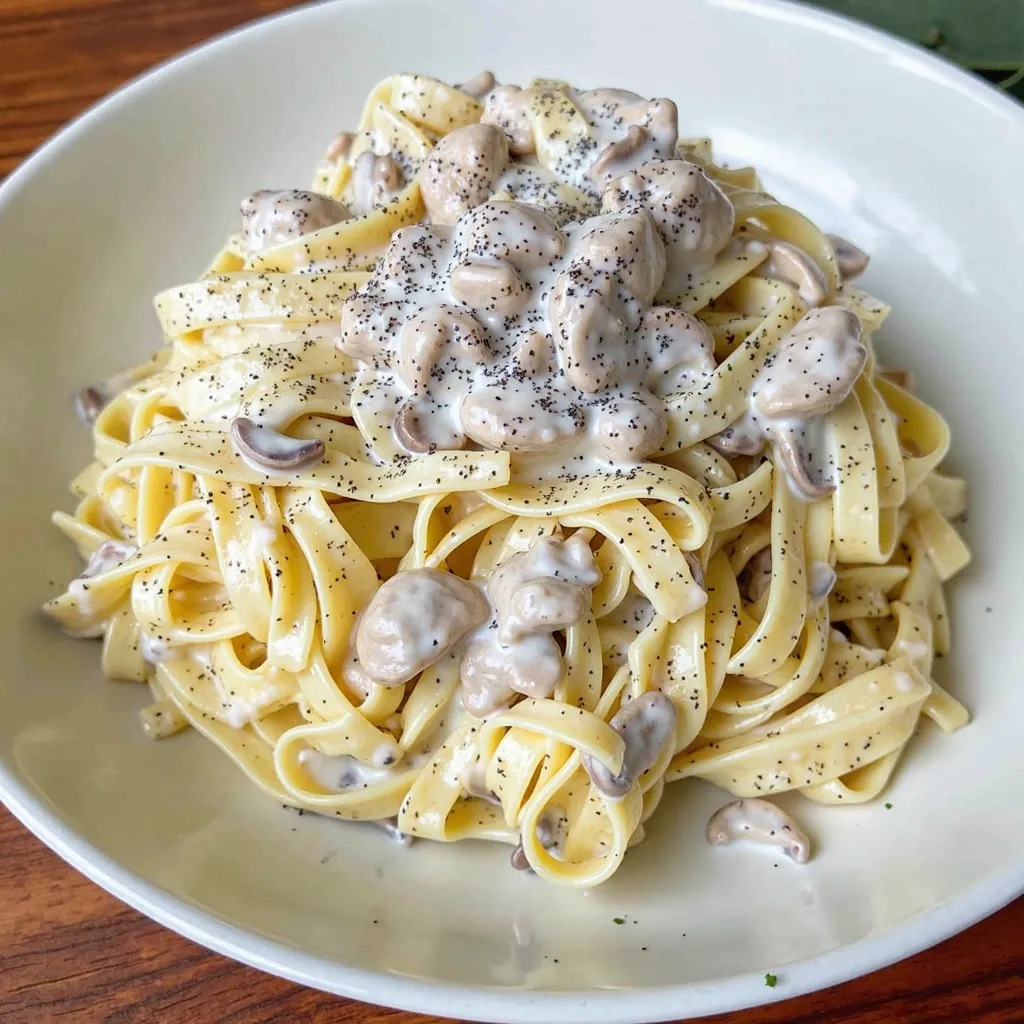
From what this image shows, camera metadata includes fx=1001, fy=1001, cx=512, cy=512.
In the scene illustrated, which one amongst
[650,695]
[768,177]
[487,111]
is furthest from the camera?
[768,177]

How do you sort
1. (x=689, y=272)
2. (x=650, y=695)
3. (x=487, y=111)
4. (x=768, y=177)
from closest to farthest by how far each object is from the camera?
(x=650, y=695) → (x=689, y=272) → (x=487, y=111) → (x=768, y=177)

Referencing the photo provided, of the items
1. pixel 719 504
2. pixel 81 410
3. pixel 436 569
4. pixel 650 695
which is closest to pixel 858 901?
pixel 650 695

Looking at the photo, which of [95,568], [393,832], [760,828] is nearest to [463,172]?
[95,568]

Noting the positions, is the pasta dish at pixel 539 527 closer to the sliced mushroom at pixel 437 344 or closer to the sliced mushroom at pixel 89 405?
the sliced mushroom at pixel 437 344

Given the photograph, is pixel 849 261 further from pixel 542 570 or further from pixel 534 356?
pixel 542 570

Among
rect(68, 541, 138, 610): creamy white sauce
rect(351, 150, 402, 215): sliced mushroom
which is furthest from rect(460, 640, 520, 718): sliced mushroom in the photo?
rect(351, 150, 402, 215): sliced mushroom

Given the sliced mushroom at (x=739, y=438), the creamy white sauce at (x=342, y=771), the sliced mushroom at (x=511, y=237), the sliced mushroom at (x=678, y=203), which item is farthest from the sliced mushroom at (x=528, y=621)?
the sliced mushroom at (x=678, y=203)

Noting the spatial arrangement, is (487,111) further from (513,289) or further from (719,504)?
(719,504)
